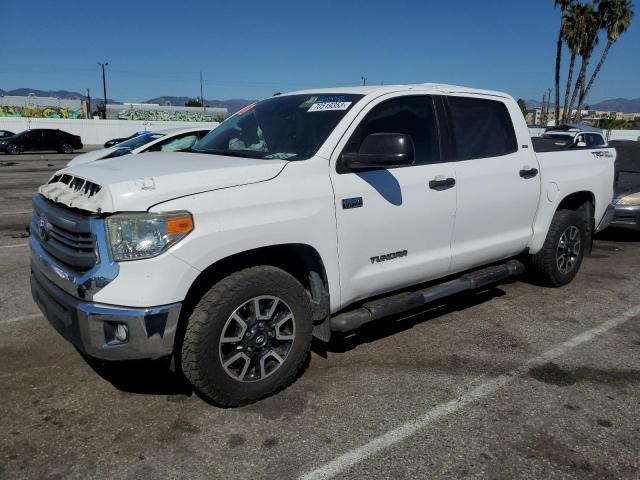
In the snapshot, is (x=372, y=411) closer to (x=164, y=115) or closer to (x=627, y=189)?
(x=627, y=189)

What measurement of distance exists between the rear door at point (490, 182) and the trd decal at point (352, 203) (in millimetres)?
1019

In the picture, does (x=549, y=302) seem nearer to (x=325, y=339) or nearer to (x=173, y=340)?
(x=325, y=339)

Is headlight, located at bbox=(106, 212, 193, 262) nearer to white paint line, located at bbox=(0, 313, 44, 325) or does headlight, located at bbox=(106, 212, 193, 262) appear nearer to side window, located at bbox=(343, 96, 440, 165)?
side window, located at bbox=(343, 96, 440, 165)

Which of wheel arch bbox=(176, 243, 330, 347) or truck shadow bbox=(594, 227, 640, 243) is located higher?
wheel arch bbox=(176, 243, 330, 347)

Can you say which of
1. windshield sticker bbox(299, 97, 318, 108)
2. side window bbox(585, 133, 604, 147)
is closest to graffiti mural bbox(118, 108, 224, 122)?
side window bbox(585, 133, 604, 147)

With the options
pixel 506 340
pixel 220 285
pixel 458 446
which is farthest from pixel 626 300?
pixel 220 285

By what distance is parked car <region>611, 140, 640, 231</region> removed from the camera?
26.8 ft

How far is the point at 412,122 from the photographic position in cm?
419

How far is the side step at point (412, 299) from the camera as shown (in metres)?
3.67

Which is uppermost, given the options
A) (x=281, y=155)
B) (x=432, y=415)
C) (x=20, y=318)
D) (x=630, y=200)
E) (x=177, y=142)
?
(x=177, y=142)

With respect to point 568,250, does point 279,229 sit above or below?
above

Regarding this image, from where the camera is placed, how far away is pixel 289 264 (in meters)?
3.56

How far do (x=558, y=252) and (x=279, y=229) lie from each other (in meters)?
3.52

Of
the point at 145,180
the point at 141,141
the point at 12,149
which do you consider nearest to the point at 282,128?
the point at 145,180
